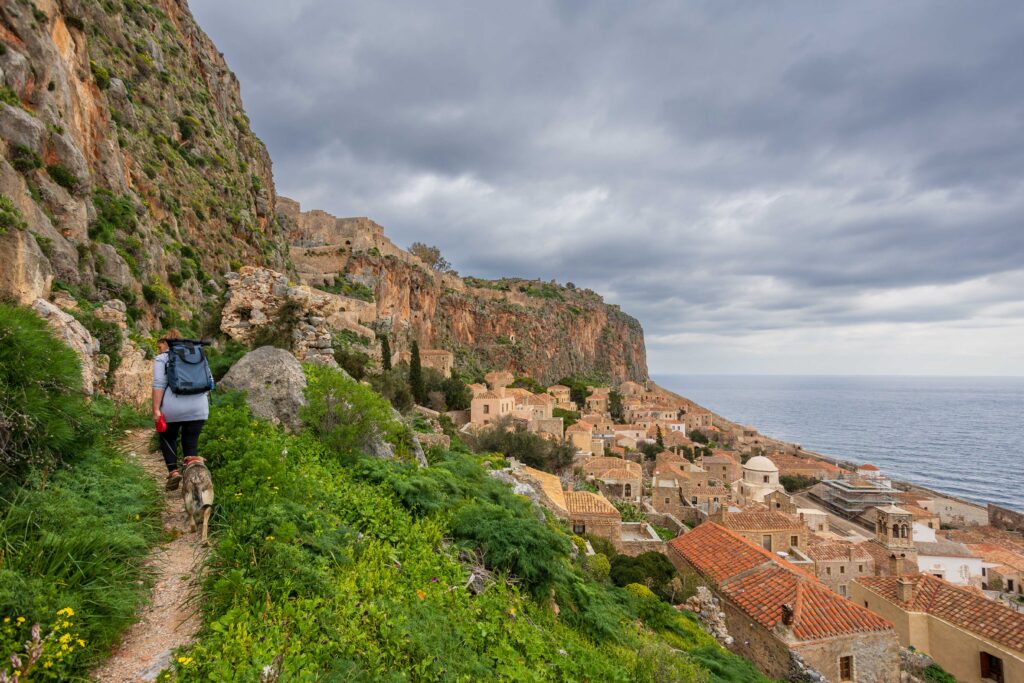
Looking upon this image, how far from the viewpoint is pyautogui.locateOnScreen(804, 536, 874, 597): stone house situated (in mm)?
22750

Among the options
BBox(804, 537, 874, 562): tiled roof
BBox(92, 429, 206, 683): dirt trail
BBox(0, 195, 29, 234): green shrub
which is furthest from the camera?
Result: BBox(804, 537, 874, 562): tiled roof

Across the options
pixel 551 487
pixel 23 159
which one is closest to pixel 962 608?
pixel 551 487

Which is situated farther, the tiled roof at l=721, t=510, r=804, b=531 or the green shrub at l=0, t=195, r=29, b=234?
the tiled roof at l=721, t=510, r=804, b=531

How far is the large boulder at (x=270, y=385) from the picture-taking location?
8414 millimetres

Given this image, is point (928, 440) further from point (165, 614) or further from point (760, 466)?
point (165, 614)

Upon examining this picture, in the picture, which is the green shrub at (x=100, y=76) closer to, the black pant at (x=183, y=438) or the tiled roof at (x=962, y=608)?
the black pant at (x=183, y=438)

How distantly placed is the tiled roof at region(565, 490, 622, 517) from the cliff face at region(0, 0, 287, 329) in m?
16.4

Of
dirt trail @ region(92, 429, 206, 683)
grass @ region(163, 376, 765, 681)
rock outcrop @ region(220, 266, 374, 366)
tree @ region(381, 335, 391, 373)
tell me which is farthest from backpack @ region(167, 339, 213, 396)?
tree @ region(381, 335, 391, 373)

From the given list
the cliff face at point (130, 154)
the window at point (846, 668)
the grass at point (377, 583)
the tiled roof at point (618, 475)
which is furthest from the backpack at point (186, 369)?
the tiled roof at point (618, 475)

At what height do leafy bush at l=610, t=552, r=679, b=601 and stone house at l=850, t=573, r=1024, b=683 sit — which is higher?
leafy bush at l=610, t=552, r=679, b=601

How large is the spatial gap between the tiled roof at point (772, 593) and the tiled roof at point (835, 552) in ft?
29.4

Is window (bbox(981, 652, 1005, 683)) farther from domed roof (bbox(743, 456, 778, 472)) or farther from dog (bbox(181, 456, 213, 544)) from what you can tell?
domed roof (bbox(743, 456, 778, 472))

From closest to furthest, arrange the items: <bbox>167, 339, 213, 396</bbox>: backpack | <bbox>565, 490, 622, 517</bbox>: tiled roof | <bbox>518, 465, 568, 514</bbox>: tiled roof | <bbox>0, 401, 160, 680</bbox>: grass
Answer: <bbox>0, 401, 160, 680</bbox>: grass → <bbox>167, 339, 213, 396</bbox>: backpack → <bbox>518, 465, 568, 514</bbox>: tiled roof → <bbox>565, 490, 622, 517</bbox>: tiled roof

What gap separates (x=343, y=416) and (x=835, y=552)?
85.5ft
